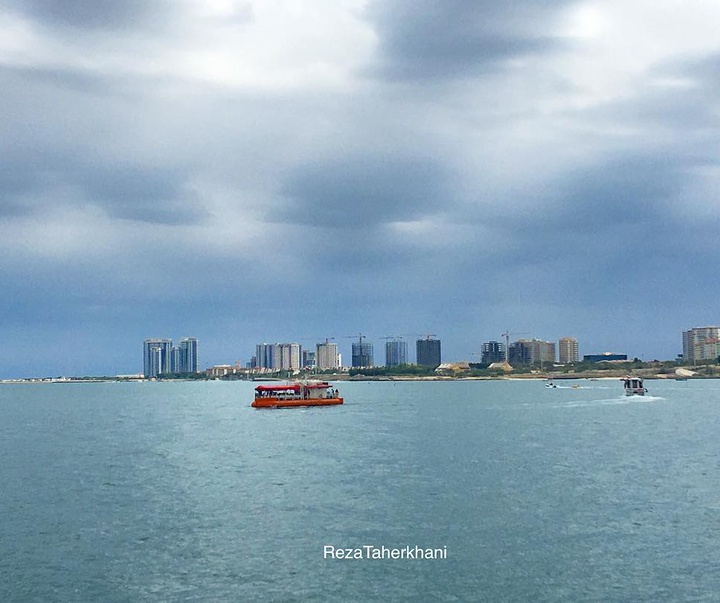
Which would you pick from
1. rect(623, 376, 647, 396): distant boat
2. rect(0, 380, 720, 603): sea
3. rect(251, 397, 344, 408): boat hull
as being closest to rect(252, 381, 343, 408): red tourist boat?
rect(251, 397, 344, 408): boat hull

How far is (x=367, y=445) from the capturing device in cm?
8319

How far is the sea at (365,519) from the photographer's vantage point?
33.2 metres

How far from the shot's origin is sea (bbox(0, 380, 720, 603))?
33.2 m

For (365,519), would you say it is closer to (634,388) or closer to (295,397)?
(295,397)

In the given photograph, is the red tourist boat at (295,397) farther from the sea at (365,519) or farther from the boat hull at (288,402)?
the sea at (365,519)

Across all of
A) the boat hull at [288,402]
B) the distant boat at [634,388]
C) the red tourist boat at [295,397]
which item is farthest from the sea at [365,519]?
the distant boat at [634,388]

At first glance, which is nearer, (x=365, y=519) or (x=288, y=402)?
(x=365, y=519)

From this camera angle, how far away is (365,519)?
44750mm

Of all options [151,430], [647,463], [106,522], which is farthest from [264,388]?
[106,522]

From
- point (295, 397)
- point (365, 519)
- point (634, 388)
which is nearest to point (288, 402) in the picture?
point (295, 397)

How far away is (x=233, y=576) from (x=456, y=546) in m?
11.4

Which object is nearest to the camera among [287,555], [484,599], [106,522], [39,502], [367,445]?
[484,599]

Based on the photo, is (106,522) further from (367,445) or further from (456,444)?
(456,444)

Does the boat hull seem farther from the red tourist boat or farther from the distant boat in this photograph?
the distant boat
